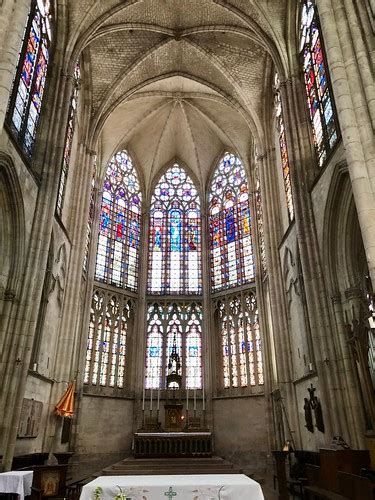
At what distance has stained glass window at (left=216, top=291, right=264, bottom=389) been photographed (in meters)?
19.7

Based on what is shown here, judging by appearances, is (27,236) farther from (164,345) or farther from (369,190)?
(164,345)

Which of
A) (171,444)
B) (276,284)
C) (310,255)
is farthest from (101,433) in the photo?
(310,255)

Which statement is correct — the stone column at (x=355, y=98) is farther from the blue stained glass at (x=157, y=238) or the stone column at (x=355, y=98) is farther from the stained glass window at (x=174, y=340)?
the blue stained glass at (x=157, y=238)

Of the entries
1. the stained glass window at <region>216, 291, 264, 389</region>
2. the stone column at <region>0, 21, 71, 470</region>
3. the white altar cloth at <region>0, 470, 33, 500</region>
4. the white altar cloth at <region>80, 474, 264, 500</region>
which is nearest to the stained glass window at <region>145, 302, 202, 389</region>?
the stained glass window at <region>216, 291, 264, 389</region>

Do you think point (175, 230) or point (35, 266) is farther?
point (175, 230)

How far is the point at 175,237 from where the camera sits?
2462 centimetres

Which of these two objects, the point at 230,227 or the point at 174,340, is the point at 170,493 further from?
the point at 230,227

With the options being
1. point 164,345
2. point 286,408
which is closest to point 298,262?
point 286,408

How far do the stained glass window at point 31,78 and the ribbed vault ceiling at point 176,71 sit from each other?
1.66 metres

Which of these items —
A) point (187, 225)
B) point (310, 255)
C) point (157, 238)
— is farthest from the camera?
point (187, 225)

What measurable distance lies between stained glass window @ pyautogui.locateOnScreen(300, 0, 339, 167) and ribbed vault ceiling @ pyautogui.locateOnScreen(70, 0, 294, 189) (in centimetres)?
155

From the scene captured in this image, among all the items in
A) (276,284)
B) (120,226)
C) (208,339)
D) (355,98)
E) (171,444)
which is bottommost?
(171,444)

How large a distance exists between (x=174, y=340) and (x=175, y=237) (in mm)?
6217

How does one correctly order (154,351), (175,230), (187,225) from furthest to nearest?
(187,225), (175,230), (154,351)
